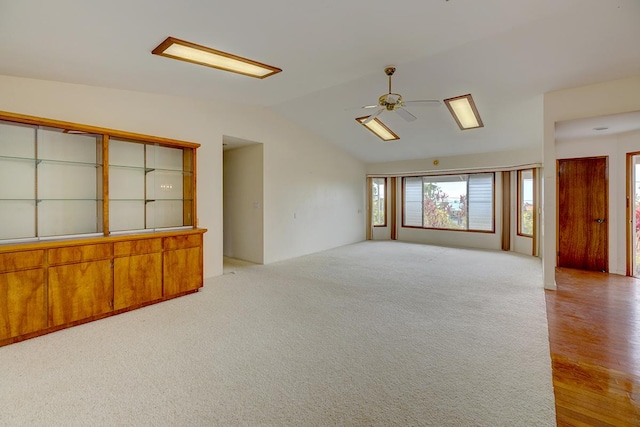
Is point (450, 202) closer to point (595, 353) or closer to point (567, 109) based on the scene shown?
point (567, 109)

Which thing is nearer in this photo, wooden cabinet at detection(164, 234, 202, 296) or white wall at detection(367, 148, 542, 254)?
wooden cabinet at detection(164, 234, 202, 296)

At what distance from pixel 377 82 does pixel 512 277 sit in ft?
12.7

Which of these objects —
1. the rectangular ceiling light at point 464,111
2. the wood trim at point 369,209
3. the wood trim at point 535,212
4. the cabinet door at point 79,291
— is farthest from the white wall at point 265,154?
the wood trim at point 535,212

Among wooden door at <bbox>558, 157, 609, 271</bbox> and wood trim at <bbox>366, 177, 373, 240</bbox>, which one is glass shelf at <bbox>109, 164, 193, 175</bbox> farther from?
wooden door at <bbox>558, 157, 609, 271</bbox>

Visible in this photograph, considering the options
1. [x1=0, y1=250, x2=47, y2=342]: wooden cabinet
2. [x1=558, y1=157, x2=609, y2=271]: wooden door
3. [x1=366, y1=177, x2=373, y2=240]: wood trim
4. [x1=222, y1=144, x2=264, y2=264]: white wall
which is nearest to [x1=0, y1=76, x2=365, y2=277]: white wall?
[x1=222, y1=144, x2=264, y2=264]: white wall

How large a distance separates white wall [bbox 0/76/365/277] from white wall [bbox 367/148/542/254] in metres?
1.18

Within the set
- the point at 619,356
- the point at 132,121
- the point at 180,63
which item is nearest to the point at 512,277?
the point at 619,356

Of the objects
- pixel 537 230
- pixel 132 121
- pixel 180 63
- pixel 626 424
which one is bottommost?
pixel 626 424

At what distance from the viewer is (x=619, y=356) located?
8.15 ft

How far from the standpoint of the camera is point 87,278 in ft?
10.1

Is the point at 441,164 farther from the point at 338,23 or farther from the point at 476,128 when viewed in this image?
the point at 338,23

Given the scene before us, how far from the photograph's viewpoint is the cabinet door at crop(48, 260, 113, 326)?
9.42 ft

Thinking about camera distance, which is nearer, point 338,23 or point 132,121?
point 338,23

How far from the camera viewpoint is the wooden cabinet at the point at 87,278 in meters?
2.66
